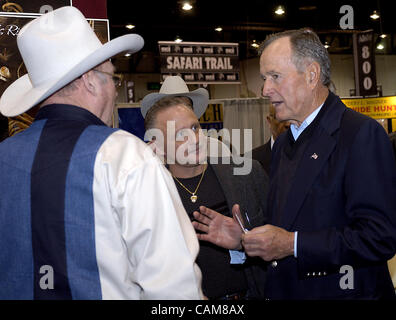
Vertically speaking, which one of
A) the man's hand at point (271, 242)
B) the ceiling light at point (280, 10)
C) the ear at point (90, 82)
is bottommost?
the man's hand at point (271, 242)

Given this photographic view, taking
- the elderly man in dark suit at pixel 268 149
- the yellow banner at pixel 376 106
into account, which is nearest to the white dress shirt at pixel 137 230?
the elderly man in dark suit at pixel 268 149

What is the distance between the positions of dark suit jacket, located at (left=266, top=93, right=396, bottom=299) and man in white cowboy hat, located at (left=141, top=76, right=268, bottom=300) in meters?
0.44

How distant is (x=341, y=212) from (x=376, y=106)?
13.2 m

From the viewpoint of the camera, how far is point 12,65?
2.75 metres

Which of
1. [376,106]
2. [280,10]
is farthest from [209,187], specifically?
[280,10]

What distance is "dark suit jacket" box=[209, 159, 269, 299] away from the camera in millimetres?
2562

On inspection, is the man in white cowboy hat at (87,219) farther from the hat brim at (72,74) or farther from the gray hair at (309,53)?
the gray hair at (309,53)

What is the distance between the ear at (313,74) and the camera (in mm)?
2195

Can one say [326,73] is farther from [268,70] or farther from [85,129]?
[85,129]

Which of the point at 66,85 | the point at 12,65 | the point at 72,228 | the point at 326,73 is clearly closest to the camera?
the point at 72,228

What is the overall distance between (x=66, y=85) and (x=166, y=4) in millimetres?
13748

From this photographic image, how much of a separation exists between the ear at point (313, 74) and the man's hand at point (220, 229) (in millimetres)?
697

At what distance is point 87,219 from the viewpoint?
57.9 inches

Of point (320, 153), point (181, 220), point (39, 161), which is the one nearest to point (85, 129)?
point (39, 161)
